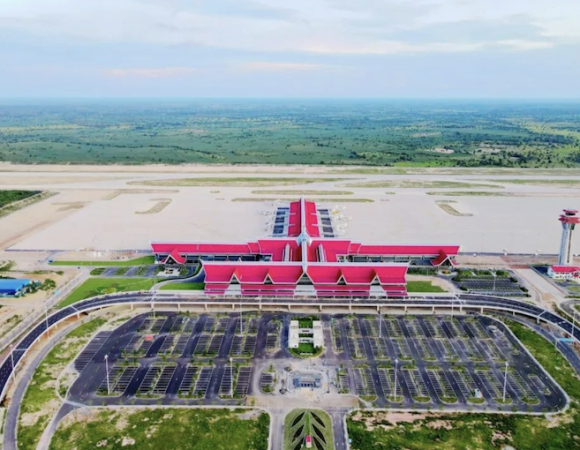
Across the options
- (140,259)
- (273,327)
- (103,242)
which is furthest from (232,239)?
(273,327)

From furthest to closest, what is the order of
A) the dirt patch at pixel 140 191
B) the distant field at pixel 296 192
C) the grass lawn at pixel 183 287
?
the dirt patch at pixel 140 191 → the distant field at pixel 296 192 → the grass lawn at pixel 183 287

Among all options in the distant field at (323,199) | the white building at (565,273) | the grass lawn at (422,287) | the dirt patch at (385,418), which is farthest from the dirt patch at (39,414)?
the distant field at (323,199)

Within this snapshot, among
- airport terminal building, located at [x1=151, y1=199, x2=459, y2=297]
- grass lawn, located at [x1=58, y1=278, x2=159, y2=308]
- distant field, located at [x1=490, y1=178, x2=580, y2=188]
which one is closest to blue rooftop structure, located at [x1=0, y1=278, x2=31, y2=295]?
grass lawn, located at [x1=58, y1=278, x2=159, y2=308]

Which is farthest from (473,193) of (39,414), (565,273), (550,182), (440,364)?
(39,414)

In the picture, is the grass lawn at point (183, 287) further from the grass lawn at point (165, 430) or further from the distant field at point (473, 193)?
the distant field at point (473, 193)

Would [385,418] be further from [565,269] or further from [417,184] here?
[417,184]
